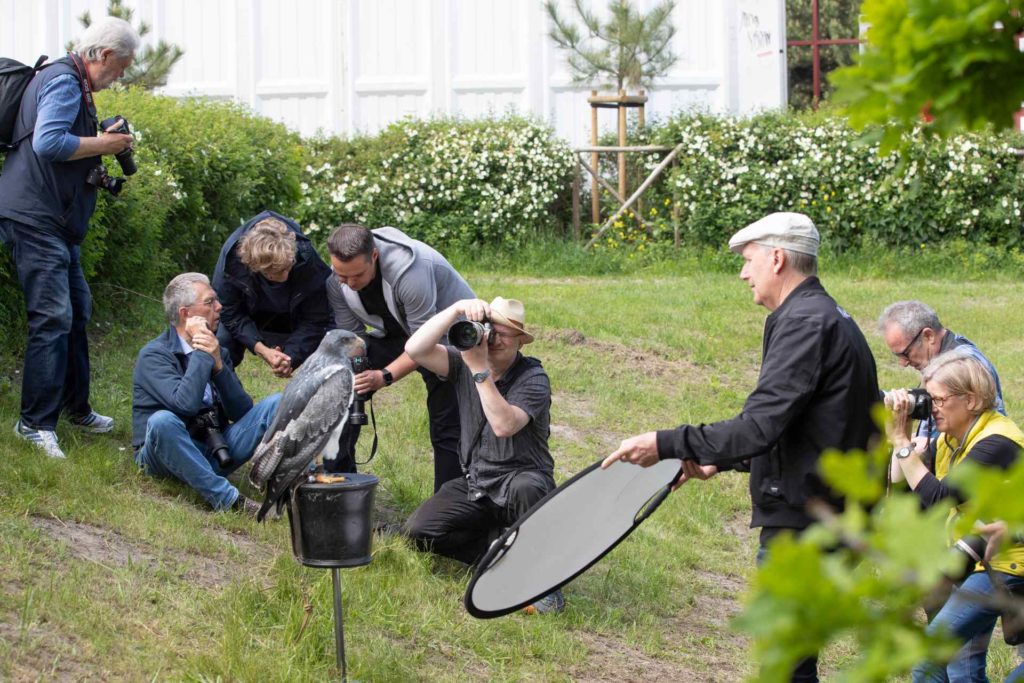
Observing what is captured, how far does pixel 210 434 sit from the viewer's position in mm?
6145

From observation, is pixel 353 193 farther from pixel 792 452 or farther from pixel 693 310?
pixel 792 452

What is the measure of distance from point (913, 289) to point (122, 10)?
1113 cm

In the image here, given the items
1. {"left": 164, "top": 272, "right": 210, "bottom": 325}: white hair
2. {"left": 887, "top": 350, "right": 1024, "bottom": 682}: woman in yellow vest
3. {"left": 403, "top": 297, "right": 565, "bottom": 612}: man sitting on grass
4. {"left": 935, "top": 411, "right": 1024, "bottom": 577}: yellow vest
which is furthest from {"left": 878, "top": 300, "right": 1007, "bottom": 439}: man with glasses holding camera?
{"left": 164, "top": 272, "right": 210, "bottom": 325}: white hair

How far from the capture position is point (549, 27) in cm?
1730

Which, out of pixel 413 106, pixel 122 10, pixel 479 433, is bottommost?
pixel 479 433

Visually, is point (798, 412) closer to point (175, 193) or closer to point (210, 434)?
point (210, 434)

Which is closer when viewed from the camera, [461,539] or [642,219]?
[461,539]

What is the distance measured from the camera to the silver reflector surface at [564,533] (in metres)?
4.58

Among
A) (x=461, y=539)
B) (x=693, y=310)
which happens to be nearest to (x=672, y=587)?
(x=461, y=539)

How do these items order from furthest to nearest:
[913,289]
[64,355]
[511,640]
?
[913,289]
[64,355]
[511,640]

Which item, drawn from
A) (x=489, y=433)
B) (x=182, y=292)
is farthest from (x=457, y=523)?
(x=182, y=292)

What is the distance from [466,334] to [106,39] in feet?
8.04

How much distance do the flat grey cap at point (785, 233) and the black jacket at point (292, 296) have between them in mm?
2993

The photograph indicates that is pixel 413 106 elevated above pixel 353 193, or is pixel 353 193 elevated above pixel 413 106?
pixel 413 106
